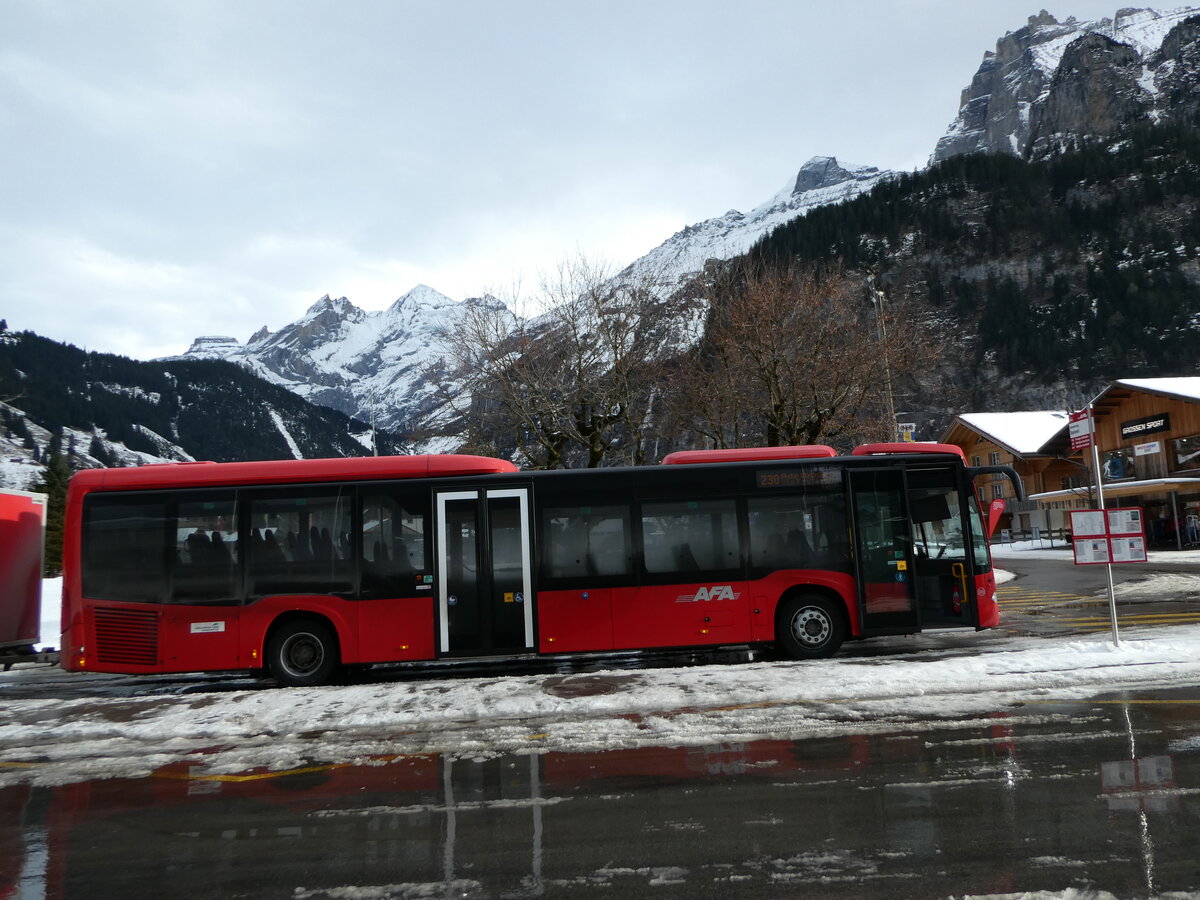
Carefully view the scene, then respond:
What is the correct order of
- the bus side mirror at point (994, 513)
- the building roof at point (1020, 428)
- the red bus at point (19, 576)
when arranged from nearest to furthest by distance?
the bus side mirror at point (994, 513)
the red bus at point (19, 576)
the building roof at point (1020, 428)

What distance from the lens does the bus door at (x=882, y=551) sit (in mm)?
12305

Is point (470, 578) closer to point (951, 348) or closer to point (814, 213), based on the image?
point (951, 348)

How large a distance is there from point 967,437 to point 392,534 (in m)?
66.0

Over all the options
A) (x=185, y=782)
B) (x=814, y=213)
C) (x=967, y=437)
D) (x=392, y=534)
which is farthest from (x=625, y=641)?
(x=814, y=213)

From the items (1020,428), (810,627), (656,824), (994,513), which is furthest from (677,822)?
(1020,428)

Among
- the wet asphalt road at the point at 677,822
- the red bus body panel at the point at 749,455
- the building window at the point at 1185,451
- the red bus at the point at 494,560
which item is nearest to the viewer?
the wet asphalt road at the point at 677,822

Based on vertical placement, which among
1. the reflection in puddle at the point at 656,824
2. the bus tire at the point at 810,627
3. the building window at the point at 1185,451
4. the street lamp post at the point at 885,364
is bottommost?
the reflection in puddle at the point at 656,824

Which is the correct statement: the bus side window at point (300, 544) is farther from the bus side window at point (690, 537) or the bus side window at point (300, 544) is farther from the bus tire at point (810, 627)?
the bus tire at point (810, 627)

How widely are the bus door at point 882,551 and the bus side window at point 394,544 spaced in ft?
20.5

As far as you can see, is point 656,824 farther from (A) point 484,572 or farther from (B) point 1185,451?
(B) point 1185,451

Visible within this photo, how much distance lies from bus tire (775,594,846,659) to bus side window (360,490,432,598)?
512 cm

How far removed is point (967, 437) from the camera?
69312 millimetres

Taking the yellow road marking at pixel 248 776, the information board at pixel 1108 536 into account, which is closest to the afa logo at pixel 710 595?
the information board at pixel 1108 536

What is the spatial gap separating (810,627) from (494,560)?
4678 mm
